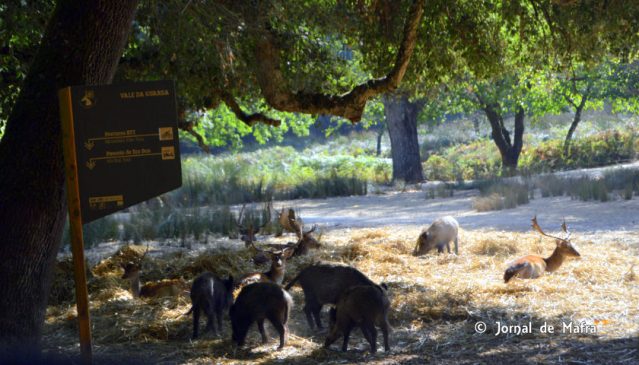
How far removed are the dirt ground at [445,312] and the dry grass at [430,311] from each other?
12 mm

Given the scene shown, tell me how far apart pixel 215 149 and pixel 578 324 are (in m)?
49.2

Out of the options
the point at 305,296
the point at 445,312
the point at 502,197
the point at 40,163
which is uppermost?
the point at 40,163

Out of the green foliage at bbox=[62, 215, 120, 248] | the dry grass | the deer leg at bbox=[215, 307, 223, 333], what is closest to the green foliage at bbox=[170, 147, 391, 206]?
the green foliage at bbox=[62, 215, 120, 248]

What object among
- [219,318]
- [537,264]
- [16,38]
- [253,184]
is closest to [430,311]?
[219,318]

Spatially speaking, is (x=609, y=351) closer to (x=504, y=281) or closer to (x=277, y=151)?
(x=504, y=281)

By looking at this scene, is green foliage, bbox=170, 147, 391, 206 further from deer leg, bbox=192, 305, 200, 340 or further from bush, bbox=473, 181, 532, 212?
deer leg, bbox=192, 305, 200, 340

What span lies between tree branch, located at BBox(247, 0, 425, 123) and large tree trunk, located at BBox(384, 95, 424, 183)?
1759cm

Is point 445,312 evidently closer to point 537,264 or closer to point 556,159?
point 537,264

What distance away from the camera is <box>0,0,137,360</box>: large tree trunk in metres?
6.20

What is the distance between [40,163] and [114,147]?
49.2 inches

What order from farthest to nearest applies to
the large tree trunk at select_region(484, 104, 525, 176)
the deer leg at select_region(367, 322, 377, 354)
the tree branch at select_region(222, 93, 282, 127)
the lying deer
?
1. the large tree trunk at select_region(484, 104, 525, 176)
2. the tree branch at select_region(222, 93, 282, 127)
3. the lying deer
4. the deer leg at select_region(367, 322, 377, 354)

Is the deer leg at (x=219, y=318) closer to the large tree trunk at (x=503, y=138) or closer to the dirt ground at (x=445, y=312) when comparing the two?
the dirt ground at (x=445, y=312)

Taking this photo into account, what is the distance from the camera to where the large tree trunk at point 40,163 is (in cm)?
620

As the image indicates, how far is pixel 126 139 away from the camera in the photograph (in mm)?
5320
